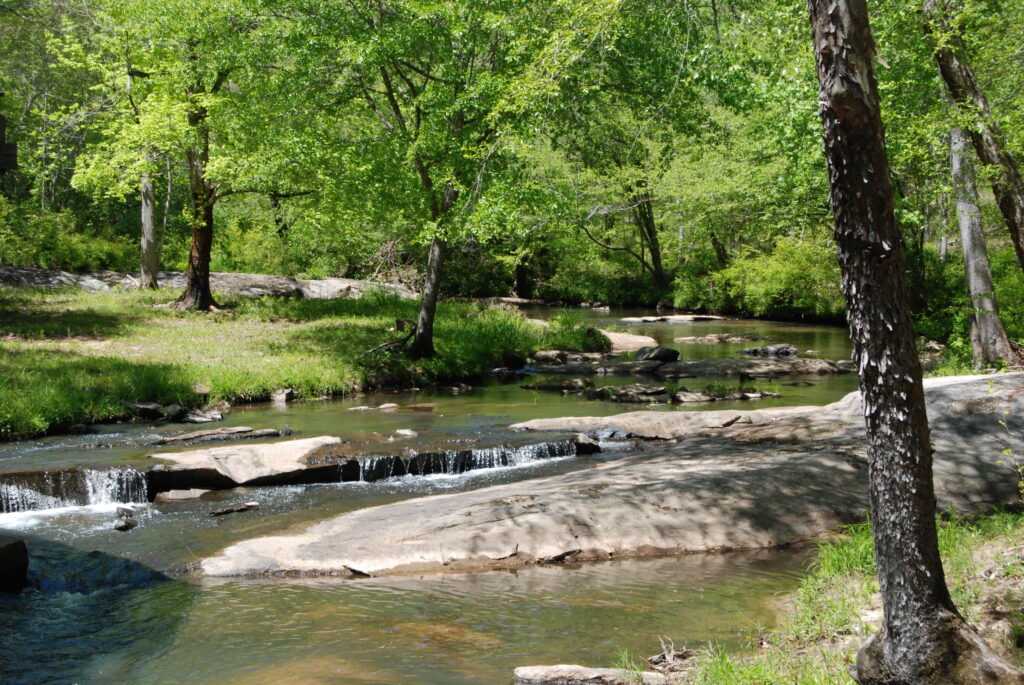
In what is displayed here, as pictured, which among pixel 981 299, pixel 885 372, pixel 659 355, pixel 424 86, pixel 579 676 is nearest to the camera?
pixel 885 372

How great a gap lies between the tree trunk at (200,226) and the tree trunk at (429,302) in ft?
22.3

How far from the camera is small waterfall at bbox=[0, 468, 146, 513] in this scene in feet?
31.6

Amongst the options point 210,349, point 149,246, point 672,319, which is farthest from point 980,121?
point 672,319

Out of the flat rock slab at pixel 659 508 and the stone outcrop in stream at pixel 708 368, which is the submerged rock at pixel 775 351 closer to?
the stone outcrop in stream at pixel 708 368

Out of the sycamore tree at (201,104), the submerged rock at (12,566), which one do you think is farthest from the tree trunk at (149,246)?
the submerged rock at (12,566)

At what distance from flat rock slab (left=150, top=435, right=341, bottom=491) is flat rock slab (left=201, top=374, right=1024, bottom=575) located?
6.93 feet

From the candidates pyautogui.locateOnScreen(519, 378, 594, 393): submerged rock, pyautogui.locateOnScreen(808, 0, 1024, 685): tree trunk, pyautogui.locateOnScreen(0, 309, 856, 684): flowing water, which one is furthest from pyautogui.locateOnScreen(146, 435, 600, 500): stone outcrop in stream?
pyautogui.locateOnScreen(808, 0, 1024, 685): tree trunk

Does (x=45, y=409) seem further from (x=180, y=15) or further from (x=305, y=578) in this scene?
(x=180, y=15)

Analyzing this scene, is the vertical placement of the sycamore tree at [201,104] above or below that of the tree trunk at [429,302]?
above

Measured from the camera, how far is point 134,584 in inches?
288

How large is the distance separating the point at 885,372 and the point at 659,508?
14.4 feet

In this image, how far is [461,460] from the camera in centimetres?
1160

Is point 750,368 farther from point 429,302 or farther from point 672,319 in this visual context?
point 672,319

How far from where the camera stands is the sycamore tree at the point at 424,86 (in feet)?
50.2
